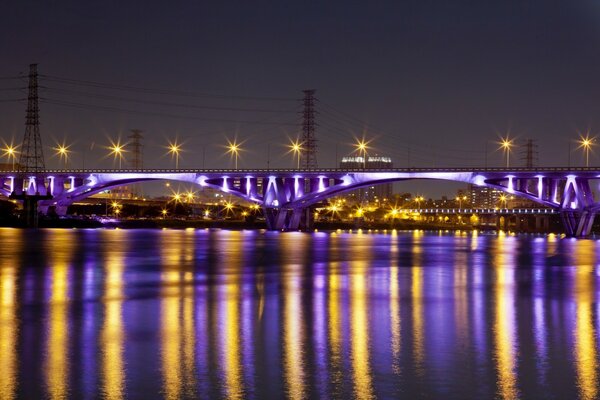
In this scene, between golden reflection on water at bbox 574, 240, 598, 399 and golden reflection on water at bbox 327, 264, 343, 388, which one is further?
golden reflection on water at bbox 327, 264, 343, 388

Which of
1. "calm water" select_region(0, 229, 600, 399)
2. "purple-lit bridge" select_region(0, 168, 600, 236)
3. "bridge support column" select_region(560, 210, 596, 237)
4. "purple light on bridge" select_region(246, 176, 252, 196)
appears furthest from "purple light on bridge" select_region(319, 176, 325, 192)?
"calm water" select_region(0, 229, 600, 399)

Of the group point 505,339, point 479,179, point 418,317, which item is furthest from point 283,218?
point 505,339

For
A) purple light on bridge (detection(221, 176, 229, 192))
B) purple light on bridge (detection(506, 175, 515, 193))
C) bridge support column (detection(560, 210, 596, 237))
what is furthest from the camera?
purple light on bridge (detection(221, 176, 229, 192))

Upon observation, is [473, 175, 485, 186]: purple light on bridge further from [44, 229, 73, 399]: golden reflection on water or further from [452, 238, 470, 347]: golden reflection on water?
[44, 229, 73, 399]: golden reflection on water

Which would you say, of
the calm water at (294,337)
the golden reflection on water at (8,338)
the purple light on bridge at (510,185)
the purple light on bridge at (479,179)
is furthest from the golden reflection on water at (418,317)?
the purple light on bridge at (479,179)

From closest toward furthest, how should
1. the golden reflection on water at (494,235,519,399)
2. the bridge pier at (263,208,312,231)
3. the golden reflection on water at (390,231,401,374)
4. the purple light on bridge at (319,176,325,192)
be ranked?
the golden reflection on water at (494,235,519,399), the golden reflection on water at (390,231,401,374), the purple light on bridge at (319,176,325,192), the bridge pier at (263,208,312,231)

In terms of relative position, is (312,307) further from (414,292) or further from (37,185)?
(37,185)

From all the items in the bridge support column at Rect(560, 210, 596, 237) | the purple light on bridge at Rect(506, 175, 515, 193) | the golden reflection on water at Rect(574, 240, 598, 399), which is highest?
the purple light on bridge at Rect(506, 175, 515, 193)

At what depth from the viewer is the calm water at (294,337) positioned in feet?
43.7

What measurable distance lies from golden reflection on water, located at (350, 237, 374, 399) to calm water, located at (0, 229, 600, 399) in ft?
0.12

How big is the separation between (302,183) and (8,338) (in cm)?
11950

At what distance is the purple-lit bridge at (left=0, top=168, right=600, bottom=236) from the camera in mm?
121625

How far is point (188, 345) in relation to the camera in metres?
16.7

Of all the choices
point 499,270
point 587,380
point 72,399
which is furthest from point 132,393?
point 499,270
